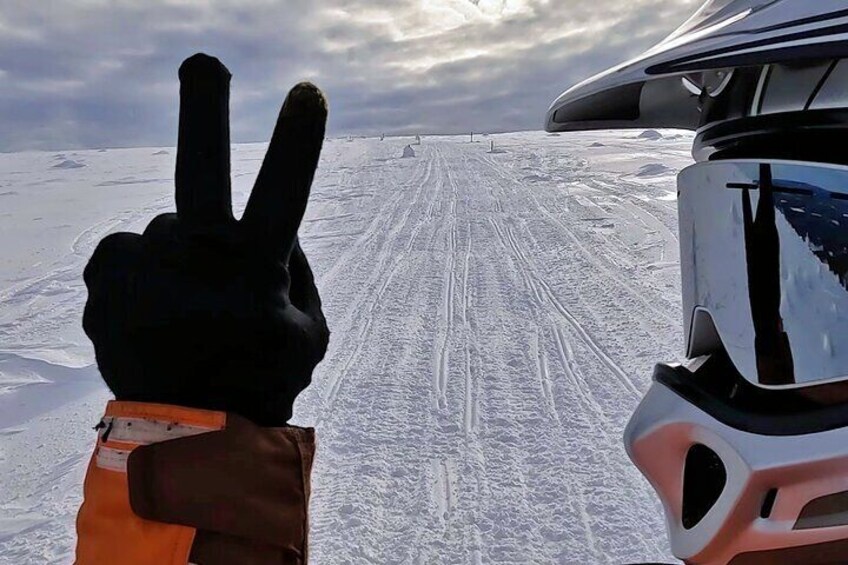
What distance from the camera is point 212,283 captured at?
0.98m

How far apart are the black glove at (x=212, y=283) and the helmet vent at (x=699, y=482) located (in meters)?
0.75

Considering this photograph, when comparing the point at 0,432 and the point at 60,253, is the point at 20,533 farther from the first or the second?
the point at 60,253

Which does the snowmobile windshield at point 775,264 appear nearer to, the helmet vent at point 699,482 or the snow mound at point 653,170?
the helmet vent at point 699,482

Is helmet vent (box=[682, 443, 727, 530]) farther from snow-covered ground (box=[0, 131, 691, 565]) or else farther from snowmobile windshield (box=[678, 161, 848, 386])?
snow-covered ground (box=[0, 131, 691, 565])

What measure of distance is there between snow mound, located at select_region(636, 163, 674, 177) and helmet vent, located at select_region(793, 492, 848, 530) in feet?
46.0

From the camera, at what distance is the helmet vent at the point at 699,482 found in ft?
4.25

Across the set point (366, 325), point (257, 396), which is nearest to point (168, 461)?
point (257, 396)

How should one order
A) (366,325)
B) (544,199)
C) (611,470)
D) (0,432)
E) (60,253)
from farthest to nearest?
(544,199) → (60,253) → (366,325) → (0,432) → (611,470)

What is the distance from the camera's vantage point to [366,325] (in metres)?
5.39

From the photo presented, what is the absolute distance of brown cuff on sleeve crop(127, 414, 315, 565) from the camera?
93 centimetres

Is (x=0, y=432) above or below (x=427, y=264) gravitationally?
below

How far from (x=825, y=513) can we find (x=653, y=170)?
1484 cm

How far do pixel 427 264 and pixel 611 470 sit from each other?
409cm

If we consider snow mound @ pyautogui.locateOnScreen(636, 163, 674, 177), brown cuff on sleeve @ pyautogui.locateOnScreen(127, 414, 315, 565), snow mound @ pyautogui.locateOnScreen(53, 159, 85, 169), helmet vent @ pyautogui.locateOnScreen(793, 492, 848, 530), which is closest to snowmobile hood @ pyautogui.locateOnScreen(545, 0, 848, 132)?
helmet vent @ pyautogui.locateOnScreen(793, 492, 848, 530)
